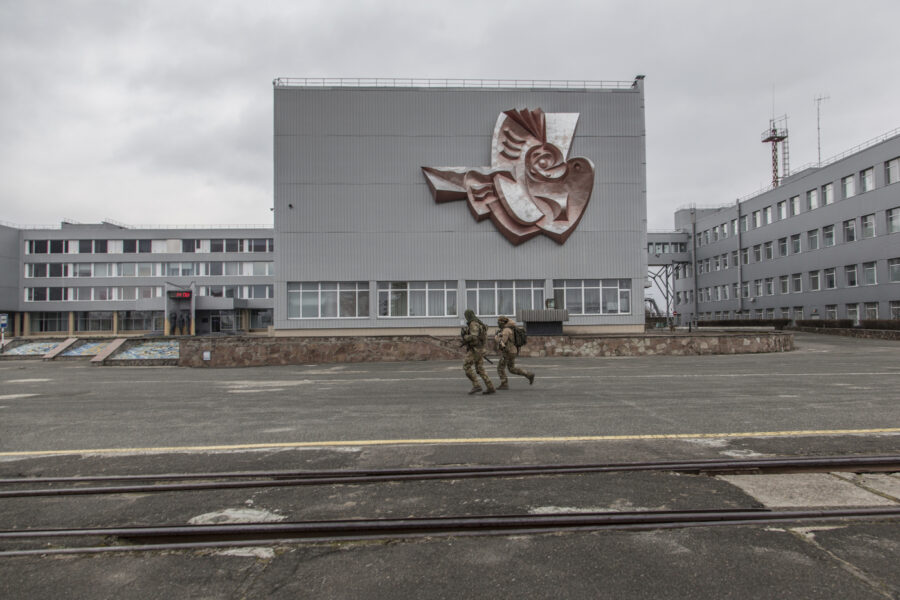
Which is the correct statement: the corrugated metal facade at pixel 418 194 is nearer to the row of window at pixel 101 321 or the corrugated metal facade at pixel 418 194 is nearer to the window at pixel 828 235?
the window at pixel 828 235

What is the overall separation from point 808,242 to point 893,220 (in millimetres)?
9693

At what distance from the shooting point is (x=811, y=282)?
45.8 m

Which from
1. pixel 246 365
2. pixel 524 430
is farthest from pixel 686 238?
pixel 524 430

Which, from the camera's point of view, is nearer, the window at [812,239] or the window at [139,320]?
the window at [812,239]

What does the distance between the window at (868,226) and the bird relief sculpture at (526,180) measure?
23.4 metres

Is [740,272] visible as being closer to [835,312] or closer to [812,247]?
[812,247]

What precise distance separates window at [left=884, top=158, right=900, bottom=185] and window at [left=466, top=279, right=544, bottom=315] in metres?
26.5

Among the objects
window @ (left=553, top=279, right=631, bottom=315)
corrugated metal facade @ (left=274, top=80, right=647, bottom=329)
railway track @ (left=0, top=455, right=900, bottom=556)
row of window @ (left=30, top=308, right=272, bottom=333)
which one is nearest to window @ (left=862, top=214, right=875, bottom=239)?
corrugated metal facade @ (left=274, top=80, right=647, bottom=329)

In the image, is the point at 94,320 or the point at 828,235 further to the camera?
the point at 94,320

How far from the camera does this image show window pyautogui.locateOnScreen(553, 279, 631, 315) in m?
33.1

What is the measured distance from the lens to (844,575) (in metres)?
2.99

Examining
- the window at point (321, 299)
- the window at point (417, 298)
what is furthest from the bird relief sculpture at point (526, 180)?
the window at point (321, 299)

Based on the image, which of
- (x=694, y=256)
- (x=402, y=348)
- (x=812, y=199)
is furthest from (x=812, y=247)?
(x=402, y=348)

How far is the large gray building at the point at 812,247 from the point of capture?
37125mm
